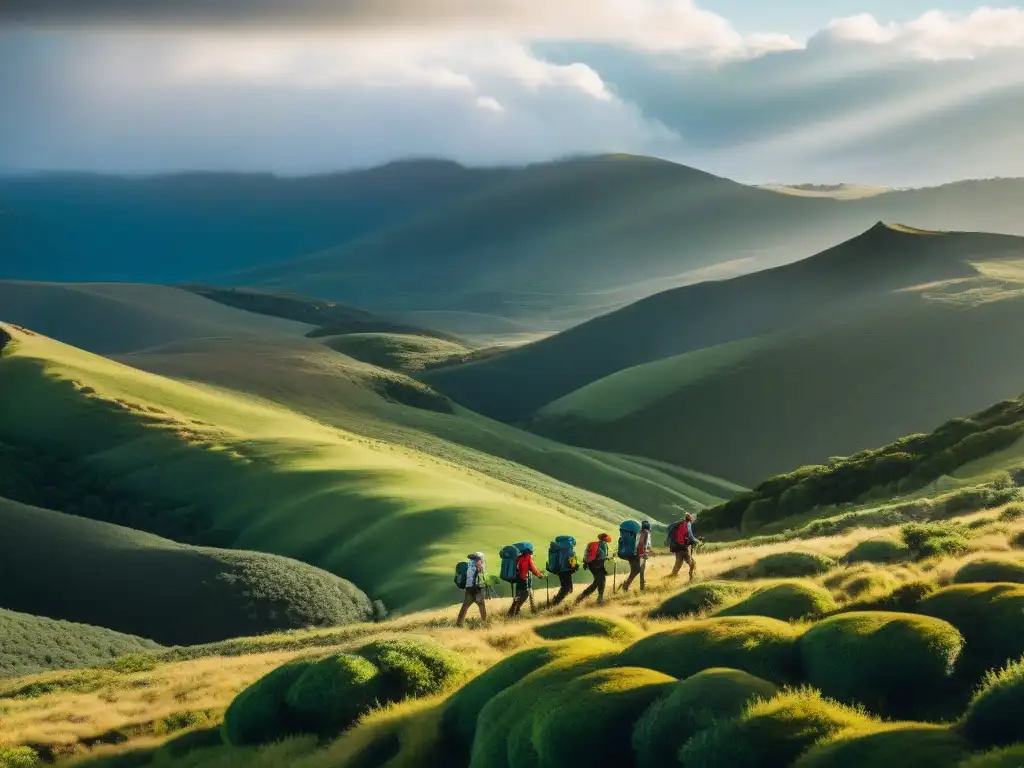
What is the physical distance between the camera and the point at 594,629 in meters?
22.5

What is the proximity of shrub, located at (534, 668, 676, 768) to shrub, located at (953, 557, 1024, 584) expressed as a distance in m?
7.78

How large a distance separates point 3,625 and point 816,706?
41.1 m

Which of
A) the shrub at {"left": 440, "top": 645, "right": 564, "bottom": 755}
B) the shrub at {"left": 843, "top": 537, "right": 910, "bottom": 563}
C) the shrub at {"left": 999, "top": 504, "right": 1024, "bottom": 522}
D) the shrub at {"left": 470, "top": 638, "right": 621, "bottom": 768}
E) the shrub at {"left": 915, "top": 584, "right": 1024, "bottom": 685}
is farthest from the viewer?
the shrub at {"left": 999, "top": 504, "right": 1024, "bottom": 522}

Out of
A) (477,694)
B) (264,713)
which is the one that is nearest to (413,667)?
(264,713)

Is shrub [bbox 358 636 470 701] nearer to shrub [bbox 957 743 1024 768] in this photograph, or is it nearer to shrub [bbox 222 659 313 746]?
shrub [bbox 222 659 313 746]

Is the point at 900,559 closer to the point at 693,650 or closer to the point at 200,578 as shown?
the point at 693,650

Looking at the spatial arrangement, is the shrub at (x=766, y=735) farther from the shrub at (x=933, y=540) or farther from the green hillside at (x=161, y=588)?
the green hillside at (x=161, y=588)

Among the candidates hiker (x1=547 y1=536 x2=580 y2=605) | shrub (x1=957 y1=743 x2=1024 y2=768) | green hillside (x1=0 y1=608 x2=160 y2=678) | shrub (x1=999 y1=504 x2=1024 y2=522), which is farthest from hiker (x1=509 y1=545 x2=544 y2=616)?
green hillside (x1=0 y1=608 x2=160 y2=678)

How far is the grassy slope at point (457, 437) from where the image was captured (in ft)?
381

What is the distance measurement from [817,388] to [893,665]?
166 m

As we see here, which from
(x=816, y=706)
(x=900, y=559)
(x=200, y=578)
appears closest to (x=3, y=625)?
(x=200, y=578)

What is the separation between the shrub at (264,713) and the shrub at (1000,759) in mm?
12562

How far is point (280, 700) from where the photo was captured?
20453 millimetres

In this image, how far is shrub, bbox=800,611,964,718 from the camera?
14586 mm
